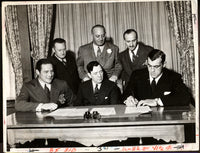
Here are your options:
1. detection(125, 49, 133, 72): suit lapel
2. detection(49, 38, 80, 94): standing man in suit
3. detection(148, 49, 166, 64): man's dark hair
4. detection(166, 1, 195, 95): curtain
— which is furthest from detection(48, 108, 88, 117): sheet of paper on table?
detection(166, 1, 195, 95): curtain

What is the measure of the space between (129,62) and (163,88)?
1.04 ft

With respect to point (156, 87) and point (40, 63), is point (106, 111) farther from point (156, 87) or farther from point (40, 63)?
point (40, 63)

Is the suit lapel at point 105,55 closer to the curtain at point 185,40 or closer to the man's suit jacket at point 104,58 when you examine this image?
the man's suit jacket at point 104,58

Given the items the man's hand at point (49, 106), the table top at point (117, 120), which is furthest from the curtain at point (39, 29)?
the table top at point (117, 120)

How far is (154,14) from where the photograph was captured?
2.33 metres

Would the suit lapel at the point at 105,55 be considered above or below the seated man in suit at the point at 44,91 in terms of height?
above

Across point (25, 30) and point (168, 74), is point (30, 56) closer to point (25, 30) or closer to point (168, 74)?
point (25, 30)

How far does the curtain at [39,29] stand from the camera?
2328mm

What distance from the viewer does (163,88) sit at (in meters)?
2.34

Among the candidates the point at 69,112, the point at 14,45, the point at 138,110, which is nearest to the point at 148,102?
the point at 138,110

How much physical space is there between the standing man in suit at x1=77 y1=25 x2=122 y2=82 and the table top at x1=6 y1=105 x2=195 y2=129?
300 mm

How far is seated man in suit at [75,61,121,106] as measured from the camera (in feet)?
7.63

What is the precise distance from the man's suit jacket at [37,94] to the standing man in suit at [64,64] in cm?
4

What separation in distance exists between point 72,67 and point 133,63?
1.49 ft
